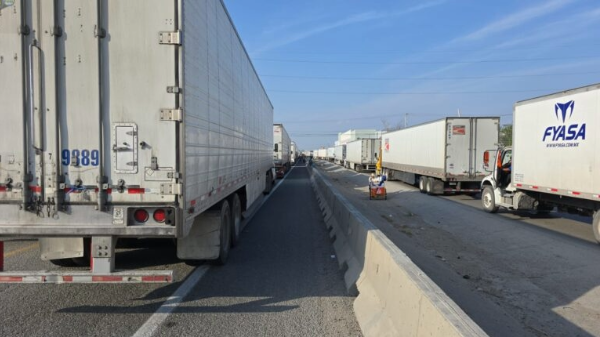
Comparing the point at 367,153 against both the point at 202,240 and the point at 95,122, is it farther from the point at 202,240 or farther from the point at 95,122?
the point at 95,122

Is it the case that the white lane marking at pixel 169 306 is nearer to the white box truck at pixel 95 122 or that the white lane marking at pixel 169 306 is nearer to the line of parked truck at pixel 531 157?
the white box truck at pixel 95 122

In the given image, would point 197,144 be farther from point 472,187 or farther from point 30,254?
point 472,187

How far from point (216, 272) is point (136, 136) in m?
2.87

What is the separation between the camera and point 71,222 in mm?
4527

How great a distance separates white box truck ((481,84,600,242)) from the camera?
31.6 ft

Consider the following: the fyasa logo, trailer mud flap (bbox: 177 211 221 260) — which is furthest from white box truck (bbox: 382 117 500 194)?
trailer mud flap (bbox: 177 211 221 260)

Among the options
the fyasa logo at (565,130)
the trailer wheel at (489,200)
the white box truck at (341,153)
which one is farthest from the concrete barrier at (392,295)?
the white box truck at (341,153)

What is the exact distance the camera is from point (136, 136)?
4.55m

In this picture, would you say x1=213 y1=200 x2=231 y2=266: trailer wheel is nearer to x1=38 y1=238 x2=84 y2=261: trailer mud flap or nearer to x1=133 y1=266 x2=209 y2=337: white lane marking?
x1=133 y1=266 x2=209 y2=337: white lane marking

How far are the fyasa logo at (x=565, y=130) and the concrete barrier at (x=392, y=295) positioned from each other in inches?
258

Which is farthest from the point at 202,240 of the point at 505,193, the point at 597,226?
the point at 505,193

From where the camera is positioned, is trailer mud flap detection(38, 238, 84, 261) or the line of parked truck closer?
trailer mud flap detection(38, 238, 84, 261)

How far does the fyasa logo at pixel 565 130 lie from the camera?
10047 mm

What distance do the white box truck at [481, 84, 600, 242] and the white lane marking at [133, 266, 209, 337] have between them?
28.3 feet
